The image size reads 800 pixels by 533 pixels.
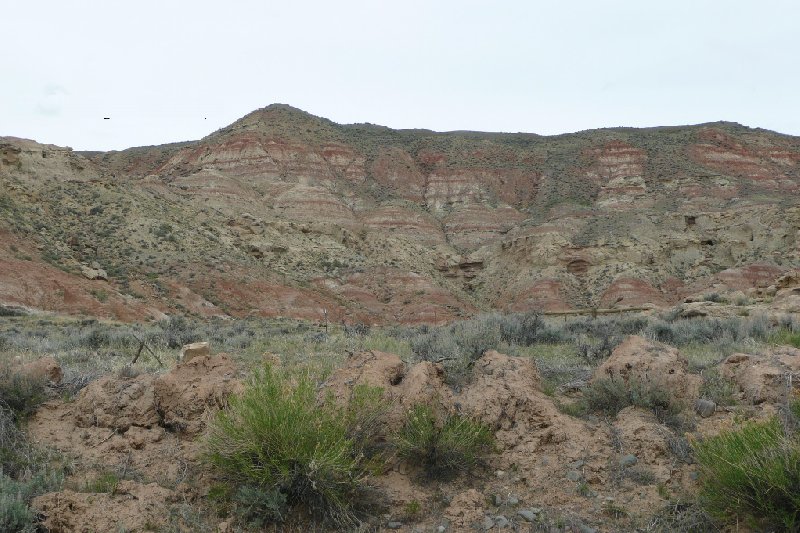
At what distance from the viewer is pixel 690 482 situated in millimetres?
4203

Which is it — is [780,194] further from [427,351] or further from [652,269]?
[427,351]

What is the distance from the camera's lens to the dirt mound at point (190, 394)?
5.36 meters

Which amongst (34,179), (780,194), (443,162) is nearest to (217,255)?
(34,179)

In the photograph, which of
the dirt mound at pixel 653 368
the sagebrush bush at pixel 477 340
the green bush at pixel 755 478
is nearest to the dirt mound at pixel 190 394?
the sagebrush bush at pixel 477 340

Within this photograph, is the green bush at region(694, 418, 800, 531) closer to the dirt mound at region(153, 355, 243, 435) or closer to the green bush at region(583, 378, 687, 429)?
the green bush at region(583, 378, 687, 429)

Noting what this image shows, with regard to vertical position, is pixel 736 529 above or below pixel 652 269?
above

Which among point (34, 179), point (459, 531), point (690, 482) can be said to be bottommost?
point (459, 531)

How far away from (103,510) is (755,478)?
454cm

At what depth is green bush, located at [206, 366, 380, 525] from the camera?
409 centimetres

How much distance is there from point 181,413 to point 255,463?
1541mm

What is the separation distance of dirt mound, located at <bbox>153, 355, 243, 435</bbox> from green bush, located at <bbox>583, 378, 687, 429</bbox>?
363cm

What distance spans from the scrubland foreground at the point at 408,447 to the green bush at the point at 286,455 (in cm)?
2

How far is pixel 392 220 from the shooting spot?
52.8 metres

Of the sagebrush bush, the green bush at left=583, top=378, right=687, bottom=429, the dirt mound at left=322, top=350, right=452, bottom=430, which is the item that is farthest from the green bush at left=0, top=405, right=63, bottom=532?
the green bush at left=583, top=378, right=687, bottom=429
